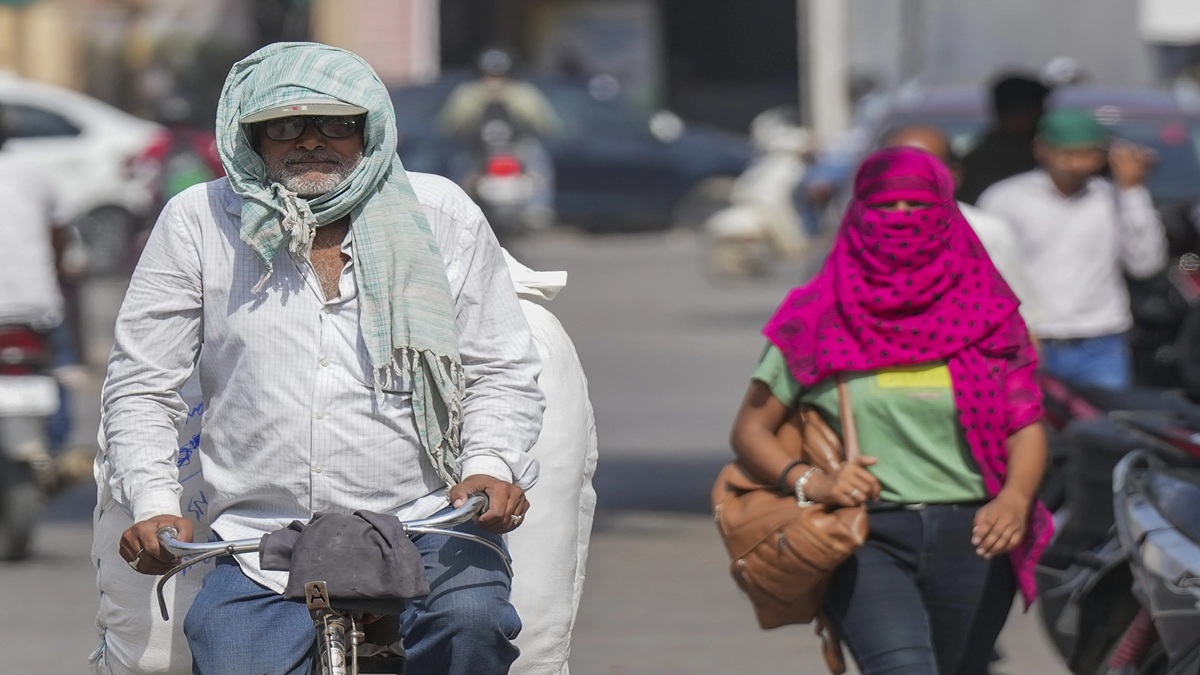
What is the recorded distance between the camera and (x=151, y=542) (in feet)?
13.0

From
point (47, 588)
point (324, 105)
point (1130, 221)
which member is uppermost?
point (324, 105)

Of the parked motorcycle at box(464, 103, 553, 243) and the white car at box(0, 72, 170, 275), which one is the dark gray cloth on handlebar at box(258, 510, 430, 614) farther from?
the parked motorcycle at box(464, 103, 553, 243)

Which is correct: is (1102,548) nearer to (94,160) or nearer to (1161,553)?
(1161,553)

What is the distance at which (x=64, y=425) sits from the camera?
33.5 feet

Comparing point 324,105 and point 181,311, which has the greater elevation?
point 324,105

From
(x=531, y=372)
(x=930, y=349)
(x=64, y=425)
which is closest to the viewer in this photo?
(x=531, y=372)

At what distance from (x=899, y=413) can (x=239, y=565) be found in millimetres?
1611

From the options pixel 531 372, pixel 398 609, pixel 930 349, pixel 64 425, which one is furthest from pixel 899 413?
pixel 64 425

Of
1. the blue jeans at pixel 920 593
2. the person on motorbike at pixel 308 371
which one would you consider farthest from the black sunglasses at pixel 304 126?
the blue jeans at pixel 920 593

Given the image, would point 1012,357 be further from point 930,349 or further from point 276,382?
point 276,382

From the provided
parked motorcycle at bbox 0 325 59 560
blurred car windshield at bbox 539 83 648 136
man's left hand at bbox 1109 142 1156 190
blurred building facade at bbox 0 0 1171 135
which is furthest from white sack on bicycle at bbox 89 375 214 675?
blurred car windshield at bbox 539 83 648 136

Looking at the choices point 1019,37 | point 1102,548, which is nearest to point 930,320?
point 1102,548

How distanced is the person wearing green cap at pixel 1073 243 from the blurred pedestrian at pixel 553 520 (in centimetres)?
422

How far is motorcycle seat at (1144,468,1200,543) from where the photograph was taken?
17.0ft
